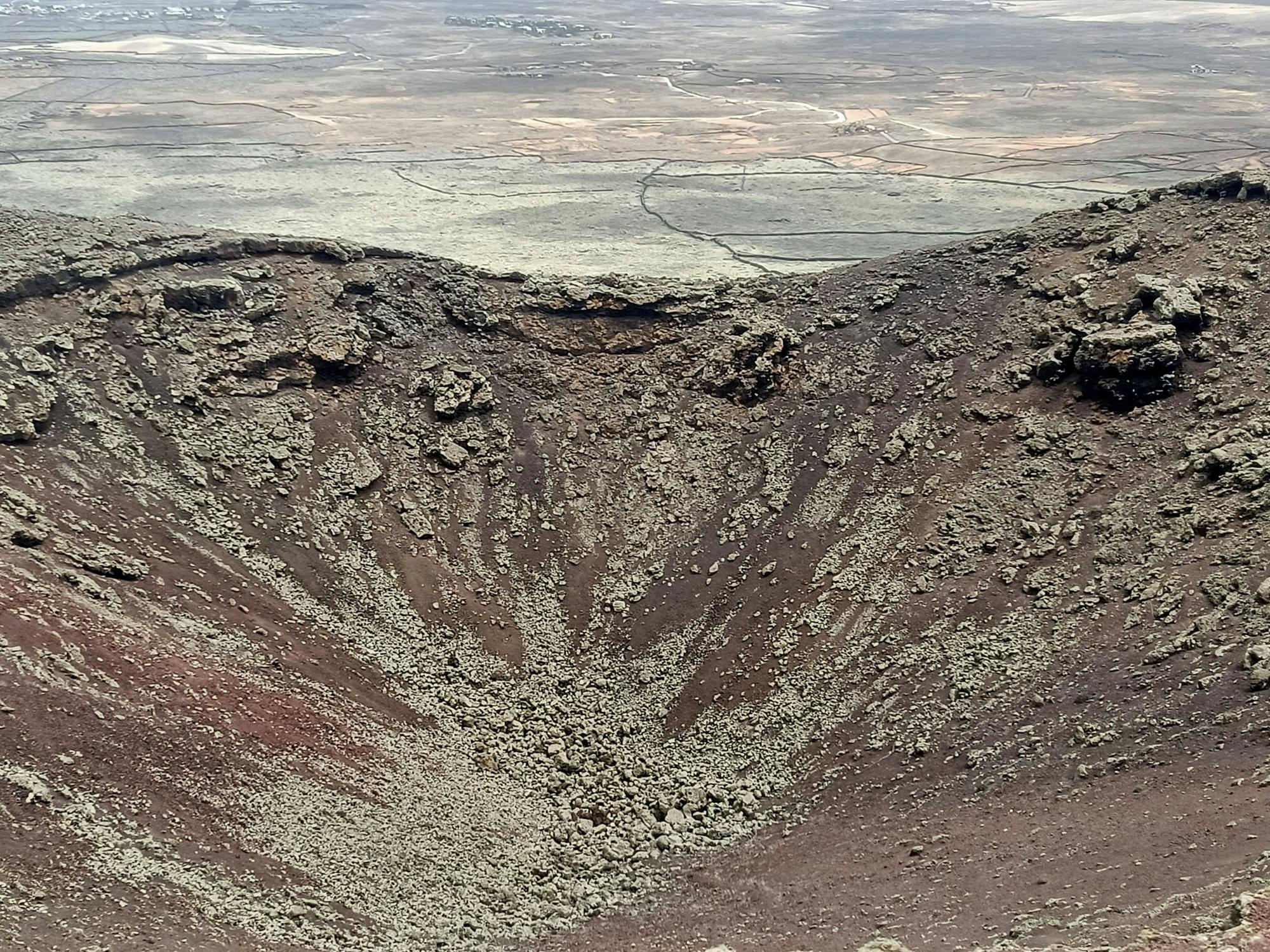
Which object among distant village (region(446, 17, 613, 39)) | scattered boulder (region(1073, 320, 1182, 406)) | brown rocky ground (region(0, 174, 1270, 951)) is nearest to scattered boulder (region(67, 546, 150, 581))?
brown rocky ground (region(0, 174, 1270, 951))

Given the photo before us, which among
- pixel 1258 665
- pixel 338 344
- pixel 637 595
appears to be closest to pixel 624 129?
pixel 338 344

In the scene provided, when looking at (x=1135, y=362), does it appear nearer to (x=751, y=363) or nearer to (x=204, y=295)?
(x=751, y=363)

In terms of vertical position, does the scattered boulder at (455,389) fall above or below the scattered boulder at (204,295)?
below

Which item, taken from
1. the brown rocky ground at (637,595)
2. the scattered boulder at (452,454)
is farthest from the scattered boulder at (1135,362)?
the scattered boulder at (452,454)

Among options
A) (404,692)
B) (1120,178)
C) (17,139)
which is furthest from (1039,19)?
(404,692)

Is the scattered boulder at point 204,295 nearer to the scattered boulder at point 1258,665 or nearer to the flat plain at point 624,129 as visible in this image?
the flat plain at point 624,129

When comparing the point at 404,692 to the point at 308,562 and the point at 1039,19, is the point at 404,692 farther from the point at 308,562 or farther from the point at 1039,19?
the point at 1039,19

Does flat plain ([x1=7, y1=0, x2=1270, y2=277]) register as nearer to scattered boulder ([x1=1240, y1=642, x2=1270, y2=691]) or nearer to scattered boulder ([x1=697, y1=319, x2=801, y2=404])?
scattered boulder ([x1=697, y1=319, x2=801, y2=404])
